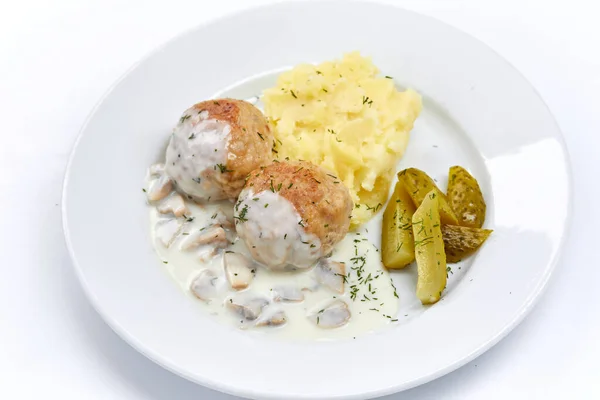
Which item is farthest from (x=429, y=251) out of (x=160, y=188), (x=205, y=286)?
(x=160, y=188)

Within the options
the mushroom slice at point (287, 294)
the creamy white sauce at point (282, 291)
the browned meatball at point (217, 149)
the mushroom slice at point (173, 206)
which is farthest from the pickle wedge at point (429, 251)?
the mushroom slice at point (173, 206)

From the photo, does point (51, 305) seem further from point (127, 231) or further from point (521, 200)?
point (521, 200)

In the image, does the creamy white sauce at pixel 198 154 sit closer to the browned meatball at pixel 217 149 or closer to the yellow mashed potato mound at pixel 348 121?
the browned meatball at pixel 217 149

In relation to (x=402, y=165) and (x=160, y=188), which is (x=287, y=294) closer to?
(x=160, y=188)

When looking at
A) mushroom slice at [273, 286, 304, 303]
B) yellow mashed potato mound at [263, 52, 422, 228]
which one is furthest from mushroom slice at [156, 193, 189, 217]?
mushroom slice at [273, 286, 304, 303]

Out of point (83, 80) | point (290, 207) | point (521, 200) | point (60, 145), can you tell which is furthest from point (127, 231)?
point (521, 200)

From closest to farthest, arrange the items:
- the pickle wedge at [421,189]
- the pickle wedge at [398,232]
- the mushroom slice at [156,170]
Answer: the pickle wedge at [398,232] → the pickle wedge at [421,189] → the mushroom slice at [156,170]
